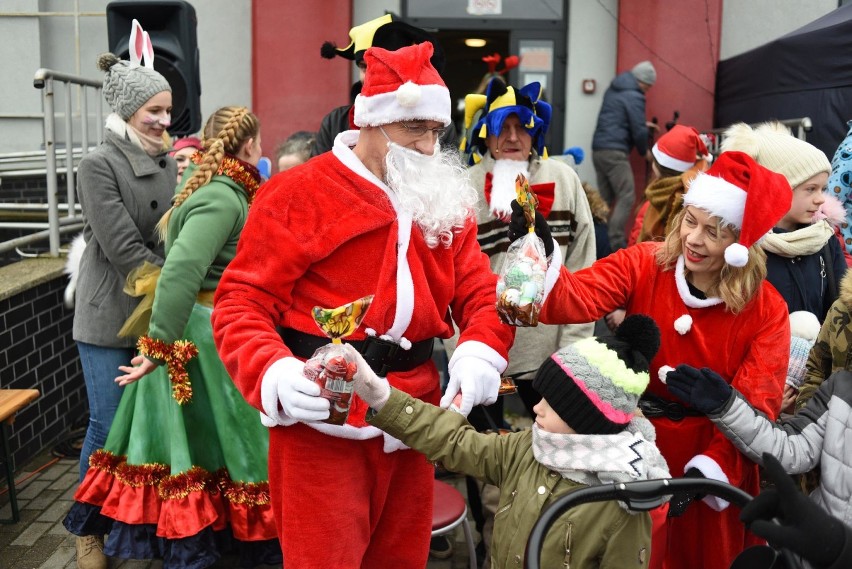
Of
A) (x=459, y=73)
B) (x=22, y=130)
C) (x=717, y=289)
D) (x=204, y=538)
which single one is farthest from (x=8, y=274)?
(x=459, y=73)

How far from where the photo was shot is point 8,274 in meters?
5.39

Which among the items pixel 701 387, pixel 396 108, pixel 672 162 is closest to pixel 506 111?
pixel 672 162

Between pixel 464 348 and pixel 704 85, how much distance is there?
25.9 feet

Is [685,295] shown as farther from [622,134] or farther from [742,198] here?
[622,134]

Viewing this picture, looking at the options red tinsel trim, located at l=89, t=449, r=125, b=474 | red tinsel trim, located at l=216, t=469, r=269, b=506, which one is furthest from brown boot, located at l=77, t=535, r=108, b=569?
red tinsel trim, located at l=216, t=469, r=269, b=506

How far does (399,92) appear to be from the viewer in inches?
93.4

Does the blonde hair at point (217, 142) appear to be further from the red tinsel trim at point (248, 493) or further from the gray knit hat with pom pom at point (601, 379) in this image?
the gray knit hat with pom pom at point (601, 379)

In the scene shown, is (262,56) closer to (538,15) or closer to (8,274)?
(538,15)

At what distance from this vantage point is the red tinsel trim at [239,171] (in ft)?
11.8

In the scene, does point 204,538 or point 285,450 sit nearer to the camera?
point 285,450

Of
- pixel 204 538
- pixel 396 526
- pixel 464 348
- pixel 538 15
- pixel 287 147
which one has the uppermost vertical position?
pixel 538 15

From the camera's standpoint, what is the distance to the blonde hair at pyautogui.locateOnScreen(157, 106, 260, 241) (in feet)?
11.5

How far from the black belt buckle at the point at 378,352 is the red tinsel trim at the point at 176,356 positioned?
1.36 meters

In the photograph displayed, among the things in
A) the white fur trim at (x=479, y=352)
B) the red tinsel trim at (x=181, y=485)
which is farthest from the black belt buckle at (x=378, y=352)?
the red tinsel trim at (x=181, y=485)
